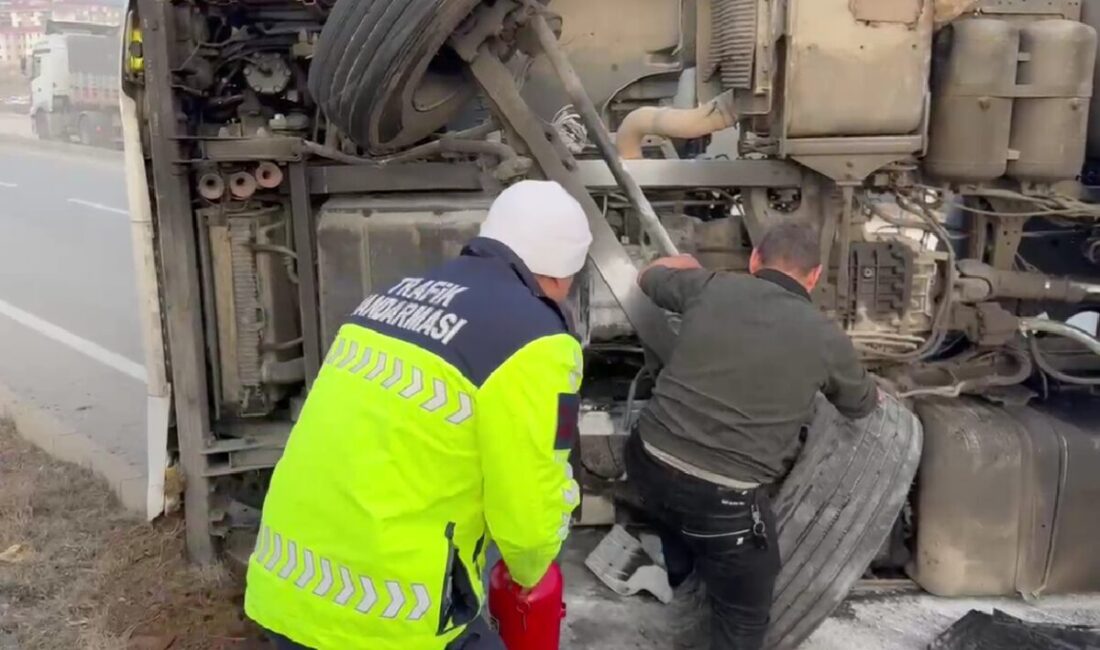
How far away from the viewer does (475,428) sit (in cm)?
205

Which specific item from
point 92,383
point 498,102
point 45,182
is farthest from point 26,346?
point 45,182

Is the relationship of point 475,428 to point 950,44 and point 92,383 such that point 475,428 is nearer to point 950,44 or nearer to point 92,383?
point 950,44

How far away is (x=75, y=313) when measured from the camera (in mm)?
8453

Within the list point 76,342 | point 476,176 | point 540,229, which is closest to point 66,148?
point 76,342

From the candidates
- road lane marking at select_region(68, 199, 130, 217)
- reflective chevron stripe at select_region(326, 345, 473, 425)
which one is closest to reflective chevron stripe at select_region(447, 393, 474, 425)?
reflective chevron stripe at select_region(326, 345, 473, 425)

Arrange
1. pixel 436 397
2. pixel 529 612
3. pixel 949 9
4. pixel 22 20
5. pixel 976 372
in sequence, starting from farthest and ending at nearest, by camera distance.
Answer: pixel 22 20 < pixel 976 372 < pixel 949 9 < pixel 529 612 < pixel 436 397

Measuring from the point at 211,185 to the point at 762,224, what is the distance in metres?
1.92

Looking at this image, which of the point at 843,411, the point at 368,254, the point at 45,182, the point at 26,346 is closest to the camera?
the point at 843,411

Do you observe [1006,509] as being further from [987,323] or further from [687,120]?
[687,120]

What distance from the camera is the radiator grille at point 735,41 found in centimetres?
359

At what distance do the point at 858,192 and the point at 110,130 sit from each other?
21.9 metres

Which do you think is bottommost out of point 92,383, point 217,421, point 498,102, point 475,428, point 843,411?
point 92,383

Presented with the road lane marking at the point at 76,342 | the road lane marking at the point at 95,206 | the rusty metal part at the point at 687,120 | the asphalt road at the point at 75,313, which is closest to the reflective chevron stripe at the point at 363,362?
the rusty metal part at the point at 687,120

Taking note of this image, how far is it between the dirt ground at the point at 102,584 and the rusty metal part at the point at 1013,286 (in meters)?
2.74
